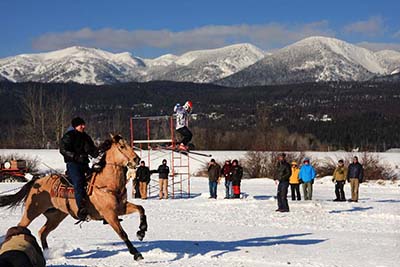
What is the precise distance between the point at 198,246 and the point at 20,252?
25.9ft

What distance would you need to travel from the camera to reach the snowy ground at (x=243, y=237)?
972 centimetres

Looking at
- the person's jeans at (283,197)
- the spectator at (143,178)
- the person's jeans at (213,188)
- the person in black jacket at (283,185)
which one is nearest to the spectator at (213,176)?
the person's jeans at (213,188)

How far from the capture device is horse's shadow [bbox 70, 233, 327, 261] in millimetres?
9969

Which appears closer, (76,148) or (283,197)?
(76,148)

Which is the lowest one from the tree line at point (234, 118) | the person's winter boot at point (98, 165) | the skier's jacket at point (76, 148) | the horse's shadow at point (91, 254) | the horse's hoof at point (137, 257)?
the horse's shadow at point (91, 254)

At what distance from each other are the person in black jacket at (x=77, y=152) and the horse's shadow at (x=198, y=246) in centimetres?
120

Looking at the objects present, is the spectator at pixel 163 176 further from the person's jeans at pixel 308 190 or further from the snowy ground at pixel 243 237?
the person's jeans at pixel 308 190

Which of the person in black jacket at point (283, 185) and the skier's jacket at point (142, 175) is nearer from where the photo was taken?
the person in black jacket at point (283, 185)

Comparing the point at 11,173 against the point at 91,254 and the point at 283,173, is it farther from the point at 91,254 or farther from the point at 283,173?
the point at 91,254

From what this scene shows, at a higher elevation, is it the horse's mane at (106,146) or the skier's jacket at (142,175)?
the horse's mane at (106,146)

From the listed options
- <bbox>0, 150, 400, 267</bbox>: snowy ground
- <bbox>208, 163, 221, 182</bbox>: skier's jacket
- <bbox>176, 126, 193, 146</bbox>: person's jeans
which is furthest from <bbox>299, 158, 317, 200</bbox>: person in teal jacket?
<bbox>176, 126, 193, 146</bbox>: person's jeans

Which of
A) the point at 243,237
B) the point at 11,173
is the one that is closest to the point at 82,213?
the point at 243,237

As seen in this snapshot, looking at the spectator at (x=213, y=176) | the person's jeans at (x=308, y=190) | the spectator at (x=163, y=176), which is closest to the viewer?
the person's jeans at (x=308, y=190)

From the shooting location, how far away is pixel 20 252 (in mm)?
3455
